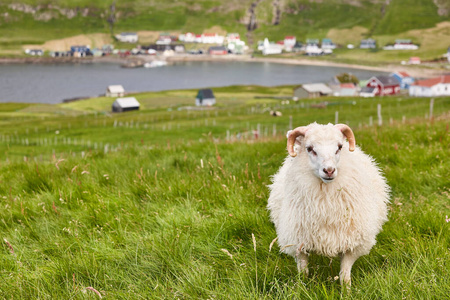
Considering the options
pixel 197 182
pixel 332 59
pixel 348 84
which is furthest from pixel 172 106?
pixel 332 59

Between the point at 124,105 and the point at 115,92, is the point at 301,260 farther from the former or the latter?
the point at 115,92

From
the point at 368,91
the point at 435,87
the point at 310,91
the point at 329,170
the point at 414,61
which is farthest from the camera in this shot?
the point at 414,61

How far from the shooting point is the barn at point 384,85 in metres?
97.0

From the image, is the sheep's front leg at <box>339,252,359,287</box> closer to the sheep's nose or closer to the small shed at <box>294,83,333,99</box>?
the sheep's nose

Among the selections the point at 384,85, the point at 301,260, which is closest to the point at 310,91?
the point at 384,85

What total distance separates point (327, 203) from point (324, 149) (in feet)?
2.05

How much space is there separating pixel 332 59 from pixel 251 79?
7077cm

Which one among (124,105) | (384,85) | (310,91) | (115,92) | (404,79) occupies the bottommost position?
(124,105)

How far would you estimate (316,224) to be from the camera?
4.18 metres

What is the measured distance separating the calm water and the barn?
24413 mm

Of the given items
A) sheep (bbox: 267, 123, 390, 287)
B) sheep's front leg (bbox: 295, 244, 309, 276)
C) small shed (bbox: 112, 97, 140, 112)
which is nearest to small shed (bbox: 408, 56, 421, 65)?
small shed (bbox: 112, 97, 140, 112)

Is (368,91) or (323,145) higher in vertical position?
(323,145)

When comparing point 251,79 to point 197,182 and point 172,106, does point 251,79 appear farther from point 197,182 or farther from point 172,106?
point 197,182

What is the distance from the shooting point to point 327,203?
164 inches
